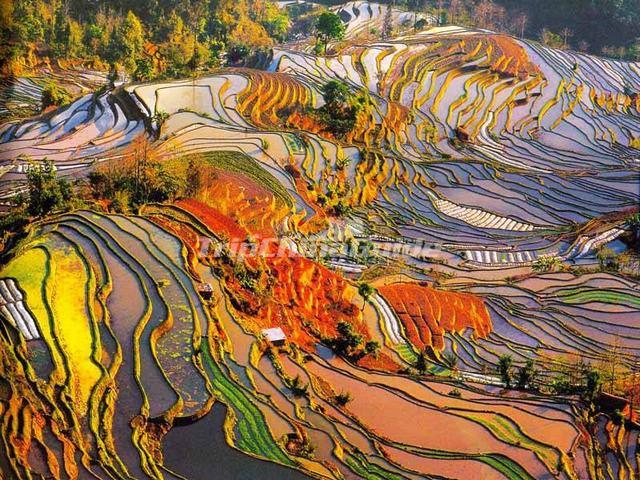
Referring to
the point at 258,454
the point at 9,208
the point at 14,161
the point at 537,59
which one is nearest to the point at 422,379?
the point at 258,454

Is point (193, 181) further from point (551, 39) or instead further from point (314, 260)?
point (551, 39)

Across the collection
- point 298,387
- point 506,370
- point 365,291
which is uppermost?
point 298,387

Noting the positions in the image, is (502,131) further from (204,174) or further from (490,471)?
(490,471)

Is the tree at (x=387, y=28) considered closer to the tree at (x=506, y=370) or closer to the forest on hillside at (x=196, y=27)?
the forest on hillside at (x=196, y=27)

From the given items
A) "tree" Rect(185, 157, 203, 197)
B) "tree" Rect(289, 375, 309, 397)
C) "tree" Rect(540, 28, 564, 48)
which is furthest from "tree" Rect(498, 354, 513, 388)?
"tree" Rect(540, 28, 564, 48)

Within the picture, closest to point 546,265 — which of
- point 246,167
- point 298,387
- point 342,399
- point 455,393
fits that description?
point 246,167

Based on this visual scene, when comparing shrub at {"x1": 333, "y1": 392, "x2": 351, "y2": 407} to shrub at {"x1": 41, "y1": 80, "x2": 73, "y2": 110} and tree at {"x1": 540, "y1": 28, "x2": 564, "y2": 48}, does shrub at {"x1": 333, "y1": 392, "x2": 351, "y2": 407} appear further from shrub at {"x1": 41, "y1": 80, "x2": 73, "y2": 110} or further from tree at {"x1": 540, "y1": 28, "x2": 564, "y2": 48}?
tree at {"x1": 540, "y1": 28, "x2": 564, "y2": 48}

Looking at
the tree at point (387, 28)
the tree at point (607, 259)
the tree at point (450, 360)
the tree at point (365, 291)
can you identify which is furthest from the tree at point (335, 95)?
the tree at point (387, 28)
